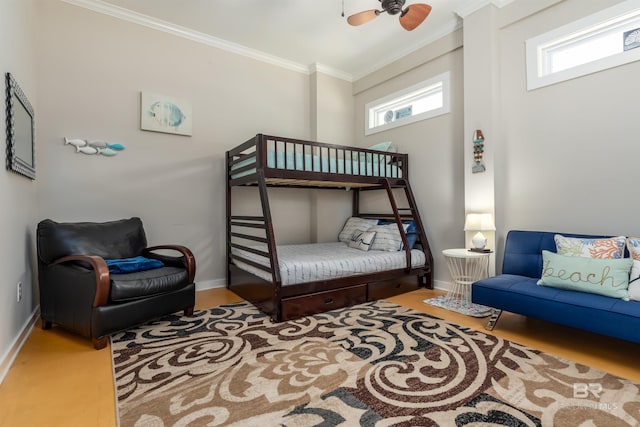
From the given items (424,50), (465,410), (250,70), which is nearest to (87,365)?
(465,410)

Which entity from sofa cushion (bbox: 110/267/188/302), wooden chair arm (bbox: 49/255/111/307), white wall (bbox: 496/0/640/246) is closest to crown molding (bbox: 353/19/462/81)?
white wall (bbox: 496/0/640/246)

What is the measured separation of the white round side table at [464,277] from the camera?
3037 mm

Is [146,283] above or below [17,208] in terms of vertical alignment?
below

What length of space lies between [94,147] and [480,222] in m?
4.13

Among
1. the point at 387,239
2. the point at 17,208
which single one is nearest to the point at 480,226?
the point at 387,239

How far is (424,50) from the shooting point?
409 cm

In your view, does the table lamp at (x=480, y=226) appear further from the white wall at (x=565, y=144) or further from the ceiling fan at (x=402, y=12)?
the ceiling fan at (x=402, y=12)

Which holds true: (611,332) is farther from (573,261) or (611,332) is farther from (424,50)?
(424,50)

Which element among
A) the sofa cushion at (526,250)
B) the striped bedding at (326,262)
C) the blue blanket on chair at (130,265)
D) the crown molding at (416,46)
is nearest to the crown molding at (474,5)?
the crown molding at (416,46)

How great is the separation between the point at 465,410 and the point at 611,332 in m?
1.20

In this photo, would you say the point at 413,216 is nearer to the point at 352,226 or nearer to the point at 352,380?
the point at 352,226

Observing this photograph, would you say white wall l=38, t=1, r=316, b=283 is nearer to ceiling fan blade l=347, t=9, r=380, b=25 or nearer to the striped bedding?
the striped bedding

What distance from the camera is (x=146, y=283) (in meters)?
2.51

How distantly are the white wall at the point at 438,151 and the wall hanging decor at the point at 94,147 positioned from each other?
140 inches
